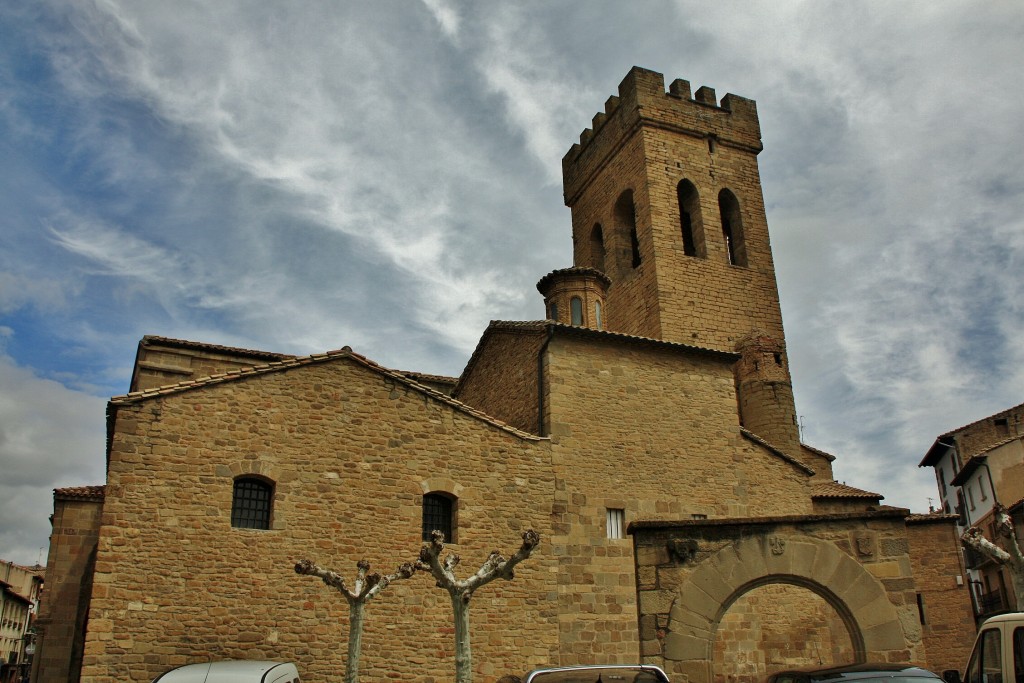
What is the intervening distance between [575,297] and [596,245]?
746 centimetres

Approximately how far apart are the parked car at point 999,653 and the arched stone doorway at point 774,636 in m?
7.69

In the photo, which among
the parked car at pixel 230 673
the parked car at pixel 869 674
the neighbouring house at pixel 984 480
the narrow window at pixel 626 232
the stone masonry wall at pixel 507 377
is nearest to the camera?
the parked car at pixel 869 674

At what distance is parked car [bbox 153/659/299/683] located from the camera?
30.2ft

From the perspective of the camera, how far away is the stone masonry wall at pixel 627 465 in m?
14.5

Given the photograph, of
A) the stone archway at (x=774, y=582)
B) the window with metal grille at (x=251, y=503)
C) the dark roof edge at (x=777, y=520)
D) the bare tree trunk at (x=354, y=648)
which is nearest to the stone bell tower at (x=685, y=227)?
the dark roof edge at (x=777, y=520)

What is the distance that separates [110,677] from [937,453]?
120 ft

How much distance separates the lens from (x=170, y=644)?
455 inches

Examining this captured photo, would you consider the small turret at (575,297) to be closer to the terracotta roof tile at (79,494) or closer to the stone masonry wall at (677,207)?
the stone masonry wall at (677,207)

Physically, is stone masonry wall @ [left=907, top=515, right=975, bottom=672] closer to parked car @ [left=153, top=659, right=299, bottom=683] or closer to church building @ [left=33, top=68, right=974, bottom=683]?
church building @ [left=33, top=68, right=974, bottom=683]

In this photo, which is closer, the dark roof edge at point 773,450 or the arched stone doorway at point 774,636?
the arched stone doorway at point 774,636

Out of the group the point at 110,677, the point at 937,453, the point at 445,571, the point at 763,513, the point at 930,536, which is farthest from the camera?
the point at 937,453

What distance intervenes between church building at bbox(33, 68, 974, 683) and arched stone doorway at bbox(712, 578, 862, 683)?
0.16 ft

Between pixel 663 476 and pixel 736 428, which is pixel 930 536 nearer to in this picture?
pixel 736 428

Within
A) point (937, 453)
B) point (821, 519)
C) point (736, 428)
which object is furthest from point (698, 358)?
point (937, 453)
